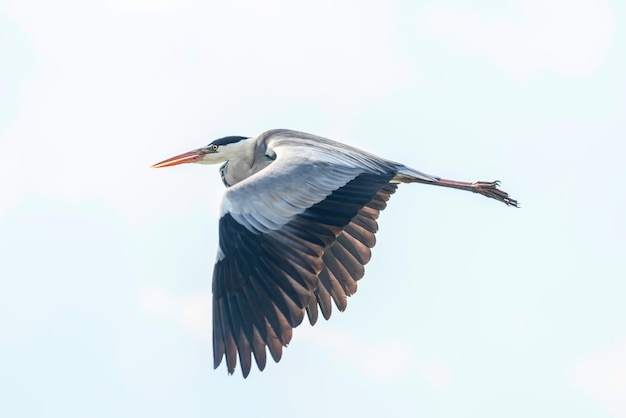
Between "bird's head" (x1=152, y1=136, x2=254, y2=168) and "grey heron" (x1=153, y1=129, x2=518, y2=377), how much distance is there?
132 centimetres

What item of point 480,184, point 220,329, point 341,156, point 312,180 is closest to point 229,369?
point 220,329

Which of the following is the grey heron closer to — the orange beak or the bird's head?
the bird's head

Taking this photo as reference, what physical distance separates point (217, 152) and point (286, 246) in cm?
363

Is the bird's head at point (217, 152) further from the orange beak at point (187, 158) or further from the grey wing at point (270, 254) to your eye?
the grey wing at point (270, 254)

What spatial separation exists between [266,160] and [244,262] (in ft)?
8.38

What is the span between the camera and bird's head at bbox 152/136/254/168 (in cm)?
1330

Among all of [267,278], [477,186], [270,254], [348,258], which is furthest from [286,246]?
[477,186]

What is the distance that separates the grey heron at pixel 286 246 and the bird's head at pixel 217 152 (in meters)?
1.32

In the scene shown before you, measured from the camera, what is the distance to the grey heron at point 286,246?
10078 millimetres

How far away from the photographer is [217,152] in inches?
540

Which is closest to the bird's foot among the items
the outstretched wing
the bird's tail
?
the bird's tail

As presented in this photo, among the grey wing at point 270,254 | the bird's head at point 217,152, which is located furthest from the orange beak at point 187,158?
the grey wing at point 270,254

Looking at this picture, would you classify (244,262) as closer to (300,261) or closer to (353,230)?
(300,261)

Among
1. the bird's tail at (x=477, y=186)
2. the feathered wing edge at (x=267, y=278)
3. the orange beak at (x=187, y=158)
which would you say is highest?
the bird's tail at (x=477, y=186)
